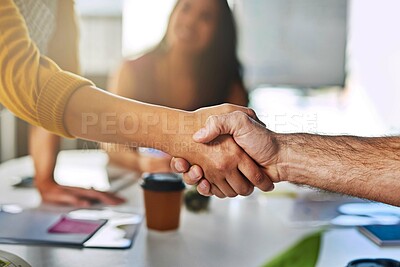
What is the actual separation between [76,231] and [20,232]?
0.30 ft

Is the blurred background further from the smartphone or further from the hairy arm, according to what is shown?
the smartphone

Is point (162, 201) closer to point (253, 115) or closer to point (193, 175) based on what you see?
point (193, 175)

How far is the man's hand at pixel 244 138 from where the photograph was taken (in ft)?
2.73

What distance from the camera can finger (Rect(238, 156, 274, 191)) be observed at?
867 millimetres

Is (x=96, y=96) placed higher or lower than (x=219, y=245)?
higher

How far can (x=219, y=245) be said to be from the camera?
85 centimetres

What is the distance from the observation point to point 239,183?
0.89 meters

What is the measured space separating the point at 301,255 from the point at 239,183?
16cm

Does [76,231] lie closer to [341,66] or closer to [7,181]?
[7,181]

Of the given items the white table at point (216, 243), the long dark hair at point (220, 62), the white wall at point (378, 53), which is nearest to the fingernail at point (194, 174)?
the white table at point (216, 243)

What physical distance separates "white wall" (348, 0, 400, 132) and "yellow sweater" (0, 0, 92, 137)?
960 mm

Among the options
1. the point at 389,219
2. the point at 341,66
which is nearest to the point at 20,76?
the point at 389,219

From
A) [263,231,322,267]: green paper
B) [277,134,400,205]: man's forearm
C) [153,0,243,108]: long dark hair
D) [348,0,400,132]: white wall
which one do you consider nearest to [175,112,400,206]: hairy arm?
[277,134,400,205]: man's forearm

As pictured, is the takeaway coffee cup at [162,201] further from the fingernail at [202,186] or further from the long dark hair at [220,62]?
the long dark hair at [220,62]
